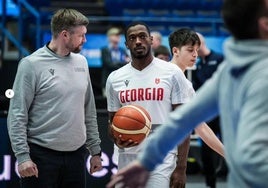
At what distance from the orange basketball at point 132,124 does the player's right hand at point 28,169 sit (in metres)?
0.68

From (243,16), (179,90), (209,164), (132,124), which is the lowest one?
(209,164)

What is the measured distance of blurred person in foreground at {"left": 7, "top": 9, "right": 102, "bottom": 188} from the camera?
520cm

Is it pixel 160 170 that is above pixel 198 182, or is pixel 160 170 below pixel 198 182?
above

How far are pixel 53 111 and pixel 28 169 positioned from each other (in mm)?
500

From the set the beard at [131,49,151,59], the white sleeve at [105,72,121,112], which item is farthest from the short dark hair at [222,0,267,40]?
the white sleeve at [105,72,121,112]

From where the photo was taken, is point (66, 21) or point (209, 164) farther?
point (209, 164)

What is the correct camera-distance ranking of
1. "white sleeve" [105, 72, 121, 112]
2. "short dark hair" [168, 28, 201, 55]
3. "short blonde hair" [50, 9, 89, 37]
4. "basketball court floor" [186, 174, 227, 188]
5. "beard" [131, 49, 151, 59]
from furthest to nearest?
"basketball court floor" [186, 174, 227, 188], "short dark hair" [168, 28, 201, 55], "white sleeve" [105, 72, 121, 112], "beard" [131, 49, 151, 59], "short blonde hair" [50, 9, 89, 37]

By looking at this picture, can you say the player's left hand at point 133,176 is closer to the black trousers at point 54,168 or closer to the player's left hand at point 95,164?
the black trousers at point 54,168

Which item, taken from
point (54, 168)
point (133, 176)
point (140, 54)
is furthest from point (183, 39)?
point (133, 176)

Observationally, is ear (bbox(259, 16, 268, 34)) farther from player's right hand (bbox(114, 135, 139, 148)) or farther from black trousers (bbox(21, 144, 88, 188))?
black trousers (bbox(21, 144, 88, 188))

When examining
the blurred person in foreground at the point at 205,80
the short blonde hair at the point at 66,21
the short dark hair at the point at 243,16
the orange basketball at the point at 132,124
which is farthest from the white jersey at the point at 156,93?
the blurred person in foreground at the point at 205,80

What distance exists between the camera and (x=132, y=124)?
498 centimetres

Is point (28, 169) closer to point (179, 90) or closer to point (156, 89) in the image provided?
point (156, 89)

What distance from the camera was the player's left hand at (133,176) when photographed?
2752mm
